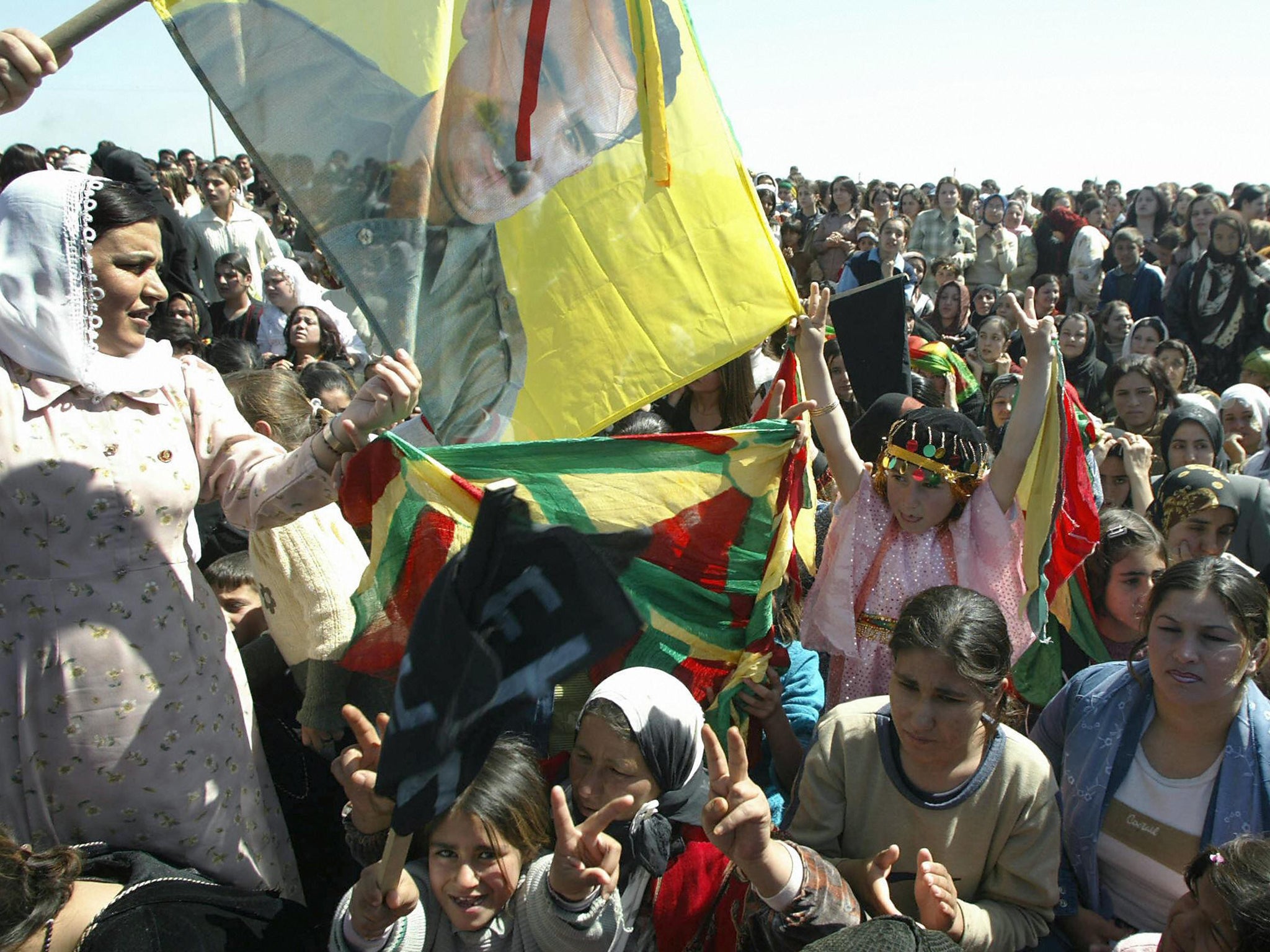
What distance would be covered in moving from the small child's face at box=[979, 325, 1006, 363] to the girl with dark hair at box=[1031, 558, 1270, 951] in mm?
5207

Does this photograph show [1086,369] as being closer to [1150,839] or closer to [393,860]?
[1150,839]

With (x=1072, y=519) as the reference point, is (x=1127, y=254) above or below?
below

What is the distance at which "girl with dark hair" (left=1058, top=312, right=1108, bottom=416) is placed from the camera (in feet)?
24.7

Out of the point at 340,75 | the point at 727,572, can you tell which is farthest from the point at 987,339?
the point at 340,75

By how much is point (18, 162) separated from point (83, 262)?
7.23m

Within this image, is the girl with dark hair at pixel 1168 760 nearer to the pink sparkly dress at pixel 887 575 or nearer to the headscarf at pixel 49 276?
the pink sparkly dress at pixel 887 575

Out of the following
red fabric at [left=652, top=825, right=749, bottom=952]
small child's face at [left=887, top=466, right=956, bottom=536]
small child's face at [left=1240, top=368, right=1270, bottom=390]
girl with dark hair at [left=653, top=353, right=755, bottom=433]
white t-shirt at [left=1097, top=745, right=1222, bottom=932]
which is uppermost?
girl with dark hair at [left=653, top=353, right=755, bottom=433]

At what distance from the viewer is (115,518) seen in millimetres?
2146

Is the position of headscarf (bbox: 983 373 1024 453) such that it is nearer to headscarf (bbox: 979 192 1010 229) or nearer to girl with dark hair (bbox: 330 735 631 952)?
girl with dark hair (bbox: 330 735 631 952)

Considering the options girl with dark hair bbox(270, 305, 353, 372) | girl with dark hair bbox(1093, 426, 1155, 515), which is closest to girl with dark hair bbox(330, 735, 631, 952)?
girl with dark hair bbox(1093, 426, 1155, 515)

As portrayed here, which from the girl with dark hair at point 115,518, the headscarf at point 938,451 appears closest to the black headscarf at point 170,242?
the girl with dark hair at point 115,518

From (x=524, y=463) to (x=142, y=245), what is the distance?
882mm

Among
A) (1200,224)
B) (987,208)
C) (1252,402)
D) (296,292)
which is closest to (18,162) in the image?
(296,292)

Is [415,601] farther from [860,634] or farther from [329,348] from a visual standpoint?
[329,348]
